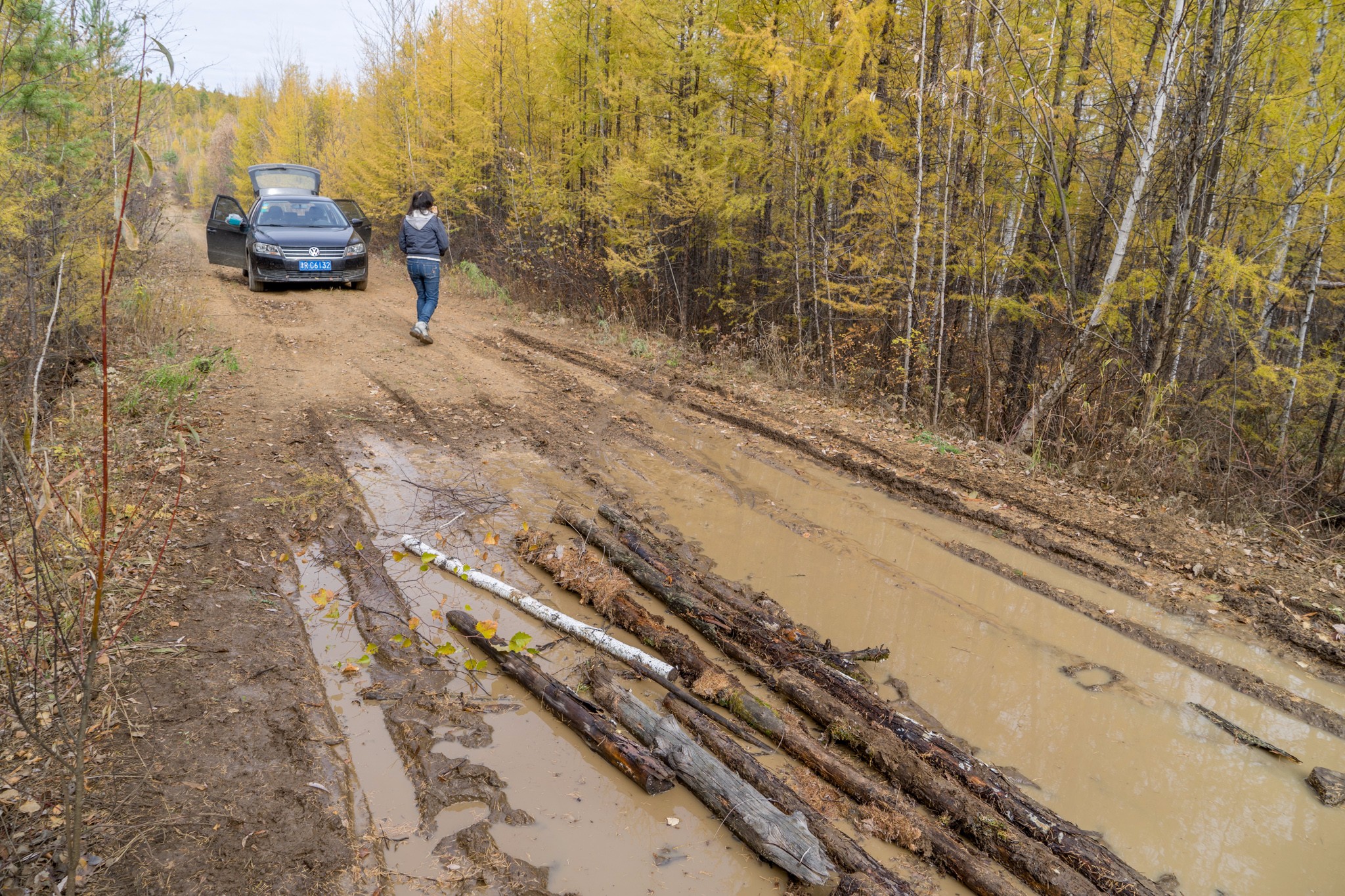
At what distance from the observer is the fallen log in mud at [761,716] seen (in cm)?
297

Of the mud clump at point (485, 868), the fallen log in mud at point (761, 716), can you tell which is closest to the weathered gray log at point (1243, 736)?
the fallen log in mud at point (761, 716)

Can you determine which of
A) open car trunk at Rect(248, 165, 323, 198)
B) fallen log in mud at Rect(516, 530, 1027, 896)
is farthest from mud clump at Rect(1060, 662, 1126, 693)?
open car trunk at Rect(248, 165, 323, 198)

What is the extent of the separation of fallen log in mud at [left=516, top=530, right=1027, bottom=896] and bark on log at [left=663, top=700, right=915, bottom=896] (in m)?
0.20

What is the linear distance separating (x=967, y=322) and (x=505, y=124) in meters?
12.4

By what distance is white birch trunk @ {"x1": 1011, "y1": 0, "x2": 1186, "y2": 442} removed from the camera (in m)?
7.26

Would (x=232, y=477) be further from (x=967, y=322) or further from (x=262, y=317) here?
(x=967, y=322)

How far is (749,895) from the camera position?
276 centimetres

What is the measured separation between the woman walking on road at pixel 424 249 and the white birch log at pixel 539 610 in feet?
20.4

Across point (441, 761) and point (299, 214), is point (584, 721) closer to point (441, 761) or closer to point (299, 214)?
point (441, 761)

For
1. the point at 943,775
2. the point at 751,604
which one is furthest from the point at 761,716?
the point at 751,604

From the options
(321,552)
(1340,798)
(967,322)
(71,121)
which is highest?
(71,121)

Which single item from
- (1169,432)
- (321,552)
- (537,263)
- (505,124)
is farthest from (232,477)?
(505,124)

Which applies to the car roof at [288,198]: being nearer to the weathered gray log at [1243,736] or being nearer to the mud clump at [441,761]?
the mud clump at [441,761]

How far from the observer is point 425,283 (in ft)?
34.2
